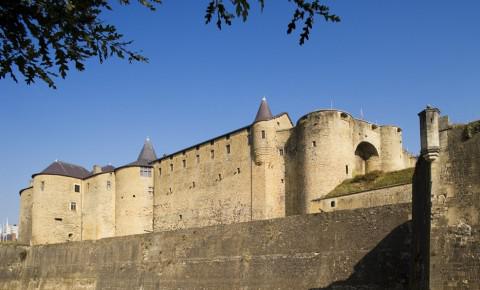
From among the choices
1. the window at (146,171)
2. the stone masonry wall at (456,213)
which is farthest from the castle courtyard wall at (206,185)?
the stone masonry wall at (456,213)

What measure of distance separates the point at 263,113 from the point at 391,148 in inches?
356

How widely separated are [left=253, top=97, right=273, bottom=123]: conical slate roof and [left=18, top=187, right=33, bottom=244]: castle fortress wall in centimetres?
2422

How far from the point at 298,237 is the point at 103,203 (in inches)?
1189

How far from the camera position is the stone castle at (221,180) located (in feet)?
120

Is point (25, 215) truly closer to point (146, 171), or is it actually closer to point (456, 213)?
point (146, 171)

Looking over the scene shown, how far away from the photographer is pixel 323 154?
119 ft

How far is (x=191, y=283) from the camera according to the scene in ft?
87.0

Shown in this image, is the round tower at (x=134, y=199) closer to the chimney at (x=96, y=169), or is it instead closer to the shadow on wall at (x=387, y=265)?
the chimney at (x=96, y=169)

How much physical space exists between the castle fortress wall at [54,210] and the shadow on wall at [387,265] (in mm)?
34064

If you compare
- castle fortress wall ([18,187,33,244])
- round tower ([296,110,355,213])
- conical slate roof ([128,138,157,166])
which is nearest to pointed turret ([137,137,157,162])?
conical slate roof ([128,138,157,166])

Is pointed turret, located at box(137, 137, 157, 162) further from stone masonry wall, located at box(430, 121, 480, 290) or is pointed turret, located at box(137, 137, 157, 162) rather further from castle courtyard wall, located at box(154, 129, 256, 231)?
stone masonry wall, located at box(430, 121, 480, 290)

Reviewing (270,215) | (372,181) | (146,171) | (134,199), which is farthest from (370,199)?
(146,171)

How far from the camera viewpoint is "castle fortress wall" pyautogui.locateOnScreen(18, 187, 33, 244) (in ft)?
173

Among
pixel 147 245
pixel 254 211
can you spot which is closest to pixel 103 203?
pixel 254 211
